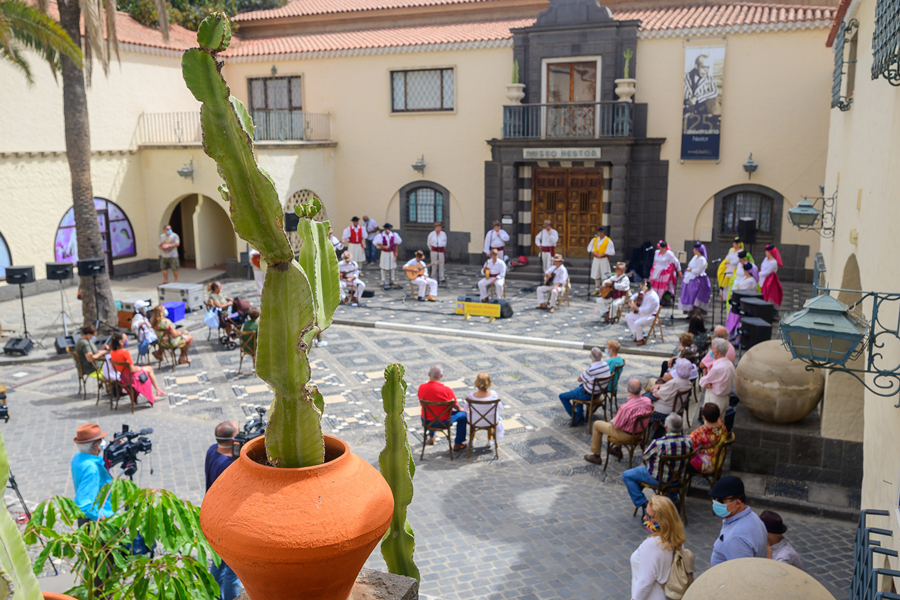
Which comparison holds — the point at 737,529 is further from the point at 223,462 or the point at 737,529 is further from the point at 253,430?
the point at 253,430

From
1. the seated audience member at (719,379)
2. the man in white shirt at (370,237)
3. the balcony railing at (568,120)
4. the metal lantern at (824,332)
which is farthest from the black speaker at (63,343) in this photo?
the metal lantern at (824,332)

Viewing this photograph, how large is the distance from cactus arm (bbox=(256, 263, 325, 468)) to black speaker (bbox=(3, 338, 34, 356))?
47.0 ft

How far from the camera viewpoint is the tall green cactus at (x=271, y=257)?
7.43 ft

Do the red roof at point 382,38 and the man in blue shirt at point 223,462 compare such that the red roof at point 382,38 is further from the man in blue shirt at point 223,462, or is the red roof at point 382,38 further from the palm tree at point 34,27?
the man in blue shirt at point 223,462

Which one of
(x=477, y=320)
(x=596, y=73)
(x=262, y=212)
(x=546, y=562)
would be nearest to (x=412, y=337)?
(x=477, y=320)

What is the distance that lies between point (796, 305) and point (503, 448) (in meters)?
10.9

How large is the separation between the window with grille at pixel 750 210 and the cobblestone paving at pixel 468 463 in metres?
8.96

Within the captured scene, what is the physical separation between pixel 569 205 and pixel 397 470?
20098 mm

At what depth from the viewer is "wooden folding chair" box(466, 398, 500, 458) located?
9.79 metres

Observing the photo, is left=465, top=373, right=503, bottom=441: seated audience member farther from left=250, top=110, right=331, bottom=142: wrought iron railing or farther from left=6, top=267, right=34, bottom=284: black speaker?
left=250, top=110, right=331, bottom=142: wrought iron railing

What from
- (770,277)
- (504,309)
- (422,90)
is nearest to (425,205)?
(422,90)

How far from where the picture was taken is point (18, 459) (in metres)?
9.91

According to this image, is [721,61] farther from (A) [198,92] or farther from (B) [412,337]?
(A) [198,92]

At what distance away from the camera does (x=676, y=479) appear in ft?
27.1
